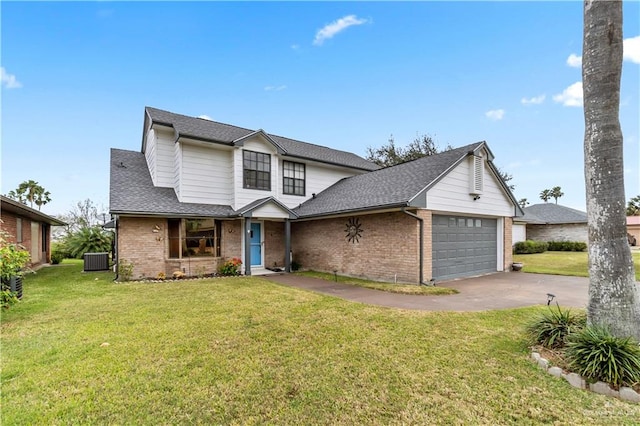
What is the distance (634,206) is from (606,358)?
6754cm

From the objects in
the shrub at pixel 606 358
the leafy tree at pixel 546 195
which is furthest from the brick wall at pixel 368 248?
the leafy tree at pixel 546 195

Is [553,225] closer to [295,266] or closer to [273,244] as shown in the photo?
[295,266]

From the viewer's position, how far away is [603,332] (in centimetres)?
358

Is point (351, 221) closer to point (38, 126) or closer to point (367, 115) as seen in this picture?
point (367, 115)

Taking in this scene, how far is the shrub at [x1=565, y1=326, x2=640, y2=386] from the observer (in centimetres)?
316

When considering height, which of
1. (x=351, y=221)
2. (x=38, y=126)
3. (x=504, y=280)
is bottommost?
(x=504, y=280)

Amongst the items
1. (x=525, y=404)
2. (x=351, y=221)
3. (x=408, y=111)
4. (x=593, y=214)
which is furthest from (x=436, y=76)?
(x=525, y=404)

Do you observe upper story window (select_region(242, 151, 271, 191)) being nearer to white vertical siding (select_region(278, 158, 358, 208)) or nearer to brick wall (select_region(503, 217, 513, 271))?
white vertical siding (select_region(278, 158, 358, 208))

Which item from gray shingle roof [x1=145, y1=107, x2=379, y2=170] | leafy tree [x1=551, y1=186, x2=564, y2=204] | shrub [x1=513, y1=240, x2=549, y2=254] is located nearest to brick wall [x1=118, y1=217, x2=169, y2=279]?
gray shingle roof [x1=145, y1=107, x2=379, y2=170]

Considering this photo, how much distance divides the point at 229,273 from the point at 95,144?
15.7m

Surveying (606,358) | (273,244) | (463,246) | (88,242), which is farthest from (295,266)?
(88,242)

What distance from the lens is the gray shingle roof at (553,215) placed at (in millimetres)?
25078

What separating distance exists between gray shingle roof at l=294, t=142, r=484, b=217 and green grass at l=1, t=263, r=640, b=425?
15.5 feet

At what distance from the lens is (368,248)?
11266 millimetres
